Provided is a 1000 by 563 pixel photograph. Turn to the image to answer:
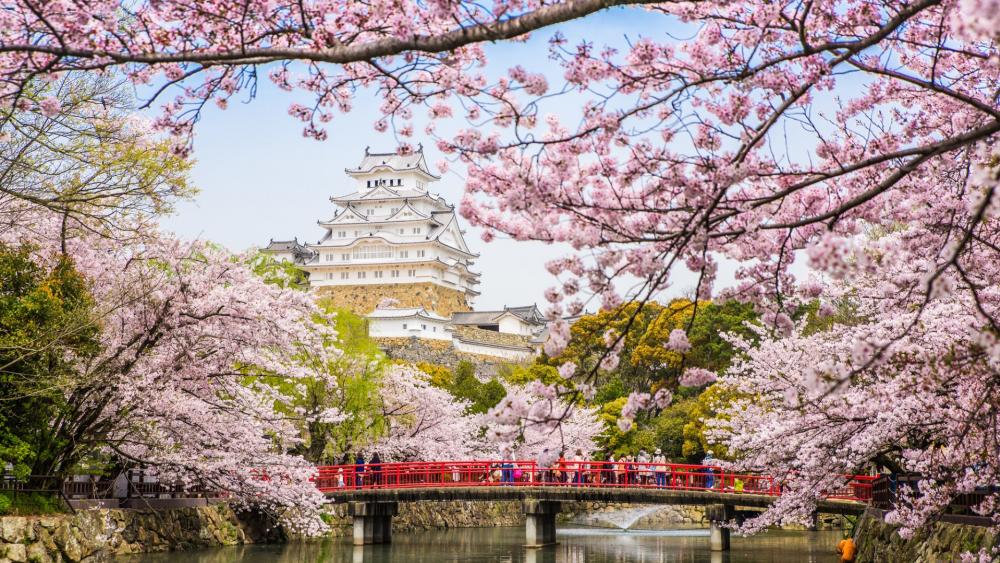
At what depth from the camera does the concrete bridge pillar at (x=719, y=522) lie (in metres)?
23.2

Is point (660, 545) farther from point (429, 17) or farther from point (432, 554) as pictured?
point (429, 17)

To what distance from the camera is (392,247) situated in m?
66.1

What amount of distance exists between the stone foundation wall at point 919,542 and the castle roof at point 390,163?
53.6 meters

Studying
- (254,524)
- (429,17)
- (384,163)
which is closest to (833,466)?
(429,17)

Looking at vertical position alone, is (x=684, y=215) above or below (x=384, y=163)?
below

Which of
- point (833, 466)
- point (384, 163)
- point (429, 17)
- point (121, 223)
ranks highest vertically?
point (384, 163)

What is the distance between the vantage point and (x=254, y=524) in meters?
24.3

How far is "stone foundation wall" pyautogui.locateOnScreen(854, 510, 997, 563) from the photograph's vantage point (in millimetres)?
10773

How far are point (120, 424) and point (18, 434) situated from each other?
184cm

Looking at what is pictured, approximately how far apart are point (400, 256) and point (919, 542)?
5468 centimetres

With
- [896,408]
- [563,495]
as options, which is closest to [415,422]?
[563,495]

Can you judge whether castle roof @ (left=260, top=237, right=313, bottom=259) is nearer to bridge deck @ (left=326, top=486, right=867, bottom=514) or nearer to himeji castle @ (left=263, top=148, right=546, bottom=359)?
himeji castle @ (left=263, top=148, right=546, bottom=359)

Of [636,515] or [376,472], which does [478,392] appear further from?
[376,472]

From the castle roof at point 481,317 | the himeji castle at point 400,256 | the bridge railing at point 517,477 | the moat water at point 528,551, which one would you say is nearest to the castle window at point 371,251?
the himeji castle at point 400,256
